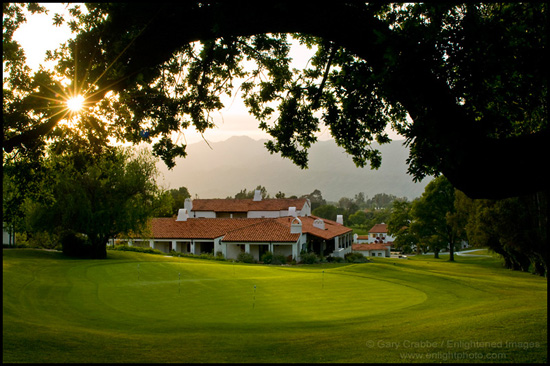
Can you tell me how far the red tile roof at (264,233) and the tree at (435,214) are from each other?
23.0m

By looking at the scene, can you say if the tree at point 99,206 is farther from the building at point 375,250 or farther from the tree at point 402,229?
the building at point 375,250

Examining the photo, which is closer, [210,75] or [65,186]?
[210,75]

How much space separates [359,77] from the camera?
25.4 ft

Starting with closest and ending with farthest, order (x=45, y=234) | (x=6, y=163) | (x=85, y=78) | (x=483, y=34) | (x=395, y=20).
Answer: (x=483, y=34) < (x=85, y=78) < (x=395, y=20) < (x=6, y=163) < (x=45, y=234)

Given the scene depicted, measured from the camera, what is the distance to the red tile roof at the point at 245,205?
76375mm

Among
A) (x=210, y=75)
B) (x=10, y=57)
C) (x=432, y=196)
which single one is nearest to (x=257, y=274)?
(x=210, y=75)

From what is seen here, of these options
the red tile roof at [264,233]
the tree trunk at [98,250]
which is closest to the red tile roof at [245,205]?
the red tile roof at [264,233]

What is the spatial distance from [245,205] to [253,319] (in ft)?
211

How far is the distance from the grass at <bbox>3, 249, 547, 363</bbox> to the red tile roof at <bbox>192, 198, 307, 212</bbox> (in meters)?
50.1

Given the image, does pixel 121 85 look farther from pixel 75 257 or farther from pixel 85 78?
pixel 75 257

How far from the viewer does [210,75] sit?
12242mm

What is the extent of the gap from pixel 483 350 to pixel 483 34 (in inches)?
203

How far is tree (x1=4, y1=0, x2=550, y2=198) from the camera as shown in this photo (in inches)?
249

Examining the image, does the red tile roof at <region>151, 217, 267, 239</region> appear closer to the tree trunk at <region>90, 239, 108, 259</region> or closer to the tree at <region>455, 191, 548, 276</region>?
the tree trunk at <region>90, 239, 108, 259</region>
